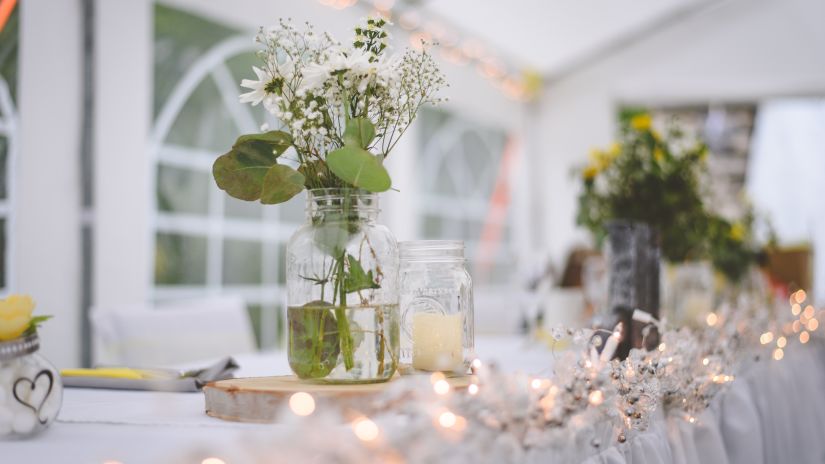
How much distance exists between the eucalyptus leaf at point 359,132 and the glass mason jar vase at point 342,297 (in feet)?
0.21

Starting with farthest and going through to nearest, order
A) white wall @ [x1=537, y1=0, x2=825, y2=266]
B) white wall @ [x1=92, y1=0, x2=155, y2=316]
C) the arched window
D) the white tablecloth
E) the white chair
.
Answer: white wall @ [x1=537, y1=0, x2=825, y2=266] < the arched window < white wall @ [x1=92, y1=0, x2=155, y2=316] < the white chair < the white tablecloth

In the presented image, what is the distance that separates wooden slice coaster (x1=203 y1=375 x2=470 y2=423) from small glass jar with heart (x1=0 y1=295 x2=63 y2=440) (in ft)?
0.52

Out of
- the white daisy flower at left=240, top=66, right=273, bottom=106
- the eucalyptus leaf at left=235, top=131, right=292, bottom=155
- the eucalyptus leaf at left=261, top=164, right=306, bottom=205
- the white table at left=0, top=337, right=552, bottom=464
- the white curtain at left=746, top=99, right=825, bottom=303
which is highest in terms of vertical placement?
the white curtain at left=746, top=99, right=825, bottom=303

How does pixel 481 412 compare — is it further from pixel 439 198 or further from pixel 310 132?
pixel 439 198

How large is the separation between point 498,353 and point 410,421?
3.69ft

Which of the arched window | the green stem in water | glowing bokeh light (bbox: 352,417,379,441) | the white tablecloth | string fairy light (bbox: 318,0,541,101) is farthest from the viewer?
string fairy light (bbox: 318,0,541,101)

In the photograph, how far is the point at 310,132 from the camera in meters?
0.89

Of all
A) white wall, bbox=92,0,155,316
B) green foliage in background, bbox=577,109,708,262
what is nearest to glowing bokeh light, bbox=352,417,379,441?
green foliage in background, bbox=577,109,708,262

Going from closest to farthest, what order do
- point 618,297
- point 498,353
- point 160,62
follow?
point 618,297
point 498,353
point 160,62

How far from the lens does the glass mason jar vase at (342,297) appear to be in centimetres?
83

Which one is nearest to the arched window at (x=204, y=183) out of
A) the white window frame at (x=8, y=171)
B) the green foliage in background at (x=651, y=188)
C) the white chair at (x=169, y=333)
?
the white window frame at (x=8, y=171)

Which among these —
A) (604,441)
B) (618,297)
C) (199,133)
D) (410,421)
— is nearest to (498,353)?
(618,297)

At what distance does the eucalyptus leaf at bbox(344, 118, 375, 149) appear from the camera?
0.89 metres

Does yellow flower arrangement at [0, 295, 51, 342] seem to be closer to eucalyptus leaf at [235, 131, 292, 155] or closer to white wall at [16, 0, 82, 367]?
eucalyptus leaf at [235, 131, 292, 155]
